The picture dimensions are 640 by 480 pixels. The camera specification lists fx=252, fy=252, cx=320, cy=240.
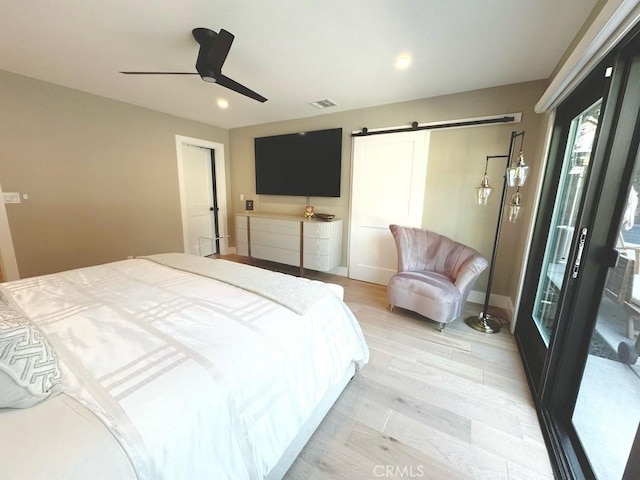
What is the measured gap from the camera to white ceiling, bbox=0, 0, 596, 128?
5.14 ft

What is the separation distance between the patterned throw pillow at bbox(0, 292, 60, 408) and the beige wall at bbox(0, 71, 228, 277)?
109 inches

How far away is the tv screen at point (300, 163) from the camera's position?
3.60 meters

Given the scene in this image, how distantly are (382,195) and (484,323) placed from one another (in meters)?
1.82

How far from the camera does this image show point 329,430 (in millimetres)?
1406

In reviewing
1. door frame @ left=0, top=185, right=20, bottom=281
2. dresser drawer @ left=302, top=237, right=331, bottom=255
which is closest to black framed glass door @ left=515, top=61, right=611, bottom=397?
dresser drawer @ left=302, top=237, right=331, bottom=255

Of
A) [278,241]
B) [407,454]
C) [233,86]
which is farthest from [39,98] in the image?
[407,454]

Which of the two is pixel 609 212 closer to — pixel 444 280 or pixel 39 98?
pixel 444 280

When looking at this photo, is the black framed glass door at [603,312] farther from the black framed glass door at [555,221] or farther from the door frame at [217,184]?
the door frame at [217,184]

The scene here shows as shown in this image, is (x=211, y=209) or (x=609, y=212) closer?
(x=609, y=212)

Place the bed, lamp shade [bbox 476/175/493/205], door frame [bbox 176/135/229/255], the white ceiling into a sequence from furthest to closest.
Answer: door frame [bbox 176/135/229/255]
lamp shade [bbox 476/175/493/205]
the white ceiling
the bed

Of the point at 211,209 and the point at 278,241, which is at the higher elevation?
the point at 211,209

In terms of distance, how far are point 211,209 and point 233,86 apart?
3005 millimetres

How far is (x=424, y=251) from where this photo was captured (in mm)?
2801

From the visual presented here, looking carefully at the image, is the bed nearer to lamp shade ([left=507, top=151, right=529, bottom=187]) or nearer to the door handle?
the door handle
